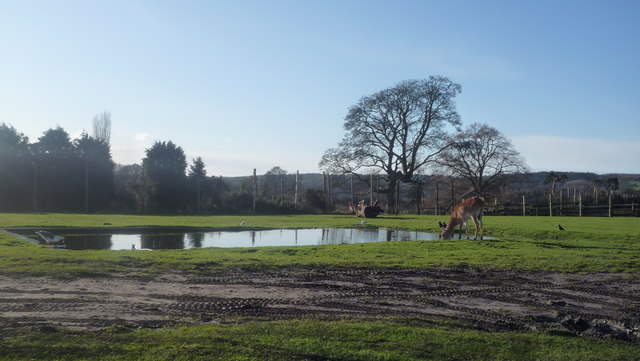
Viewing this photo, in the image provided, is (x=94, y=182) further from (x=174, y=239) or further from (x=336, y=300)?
(x=336, y=300)

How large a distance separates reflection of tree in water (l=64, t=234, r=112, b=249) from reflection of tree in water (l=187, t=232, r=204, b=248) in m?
3.16

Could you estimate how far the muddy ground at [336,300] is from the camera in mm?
7480

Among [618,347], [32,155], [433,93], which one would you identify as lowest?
[618,347]

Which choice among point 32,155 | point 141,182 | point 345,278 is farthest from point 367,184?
point 345,278

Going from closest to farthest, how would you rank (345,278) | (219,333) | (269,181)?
1. (219,333)
2. (345,278)
3. (269,181)

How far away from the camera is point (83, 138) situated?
57.7 m

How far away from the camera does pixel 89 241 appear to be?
2095 cm

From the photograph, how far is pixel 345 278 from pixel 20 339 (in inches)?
270

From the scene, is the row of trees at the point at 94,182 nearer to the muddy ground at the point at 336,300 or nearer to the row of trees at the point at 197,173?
the row of trees at the point at 197,173

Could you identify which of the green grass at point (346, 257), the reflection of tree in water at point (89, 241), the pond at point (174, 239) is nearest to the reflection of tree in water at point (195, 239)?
the pond at point (174, 239)

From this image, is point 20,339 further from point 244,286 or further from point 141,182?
point 141,182

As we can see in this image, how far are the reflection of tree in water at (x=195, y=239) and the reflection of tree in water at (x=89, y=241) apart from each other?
316cm

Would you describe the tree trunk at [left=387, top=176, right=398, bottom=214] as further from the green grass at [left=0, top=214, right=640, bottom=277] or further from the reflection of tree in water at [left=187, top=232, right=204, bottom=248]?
the green grass at [left=0, top=214, right=640, bottom=277]

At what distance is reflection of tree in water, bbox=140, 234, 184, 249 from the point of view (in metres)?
20.0
